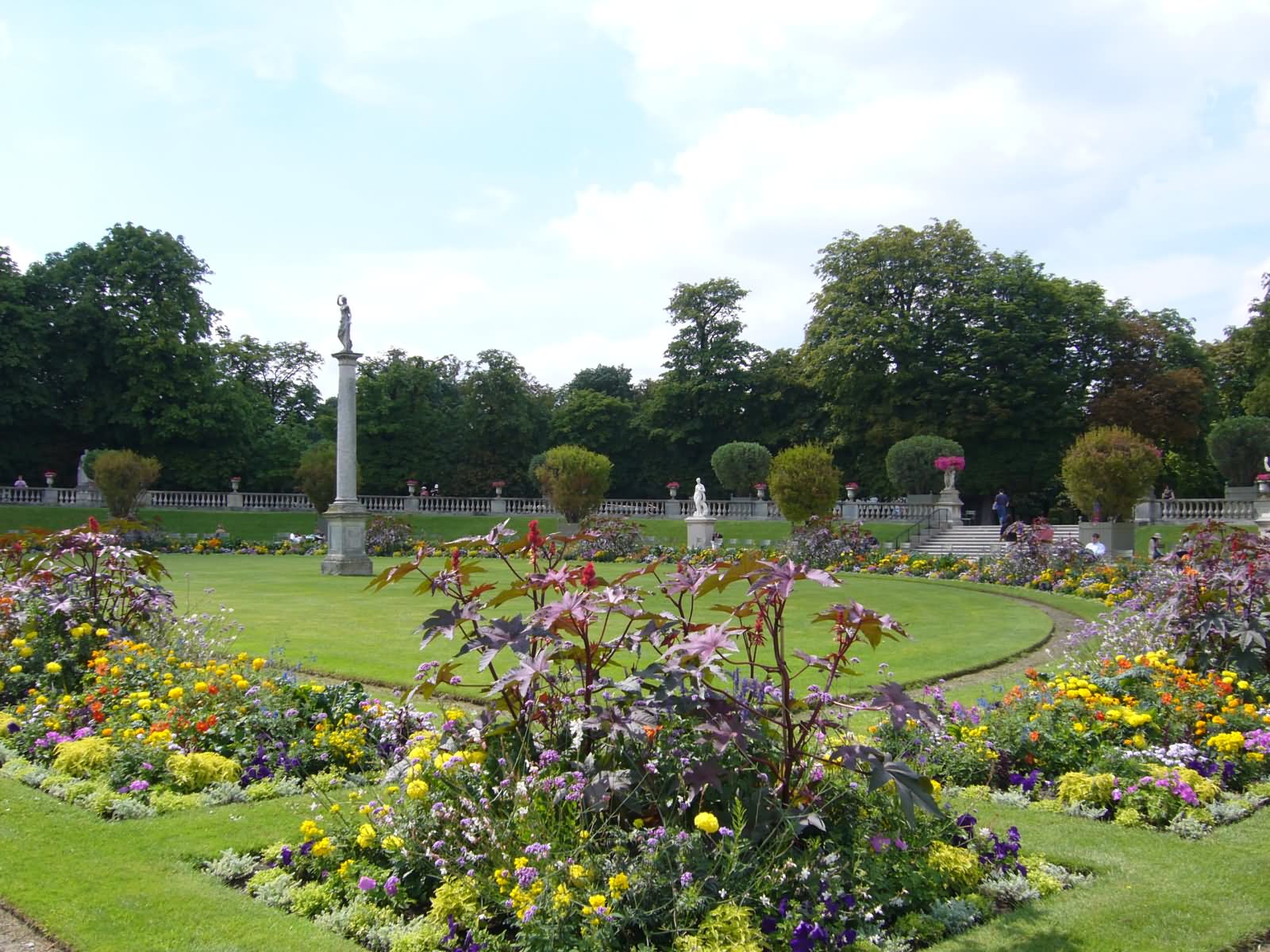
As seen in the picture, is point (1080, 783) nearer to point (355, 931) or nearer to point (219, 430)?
point (355, 931)

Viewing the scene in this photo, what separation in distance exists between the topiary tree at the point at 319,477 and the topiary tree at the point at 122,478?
543 cm

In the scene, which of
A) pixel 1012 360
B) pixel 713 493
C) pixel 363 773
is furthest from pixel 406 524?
pixel 363 773

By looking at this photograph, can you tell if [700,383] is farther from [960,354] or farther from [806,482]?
[806,482]

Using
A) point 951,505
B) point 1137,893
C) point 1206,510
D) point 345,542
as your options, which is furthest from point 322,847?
point 1206,510

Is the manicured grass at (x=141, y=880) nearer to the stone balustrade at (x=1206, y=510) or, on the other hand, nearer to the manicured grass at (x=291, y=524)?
the manicured grass at (x=291, y=524)

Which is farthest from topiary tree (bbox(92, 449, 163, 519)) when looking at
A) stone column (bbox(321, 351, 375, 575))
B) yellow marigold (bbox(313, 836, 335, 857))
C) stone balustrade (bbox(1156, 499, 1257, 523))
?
stone balustrade (bbox(1156, 499, 1257, 523))

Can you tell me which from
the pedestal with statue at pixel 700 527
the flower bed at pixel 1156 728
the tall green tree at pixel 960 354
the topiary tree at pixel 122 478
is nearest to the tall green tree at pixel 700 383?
the tall green tree at pixel 960 354

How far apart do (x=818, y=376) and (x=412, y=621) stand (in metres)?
31.8

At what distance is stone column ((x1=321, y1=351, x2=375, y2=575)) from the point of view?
2430cm

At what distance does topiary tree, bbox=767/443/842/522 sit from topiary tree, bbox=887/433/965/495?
32.3 ft

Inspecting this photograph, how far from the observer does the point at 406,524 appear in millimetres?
35344

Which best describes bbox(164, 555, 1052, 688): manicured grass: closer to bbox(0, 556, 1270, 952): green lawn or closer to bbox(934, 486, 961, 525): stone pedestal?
bbox(0, 556, 1270, 952): green lawn

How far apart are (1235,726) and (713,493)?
44545 mm

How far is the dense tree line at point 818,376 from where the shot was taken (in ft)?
130
